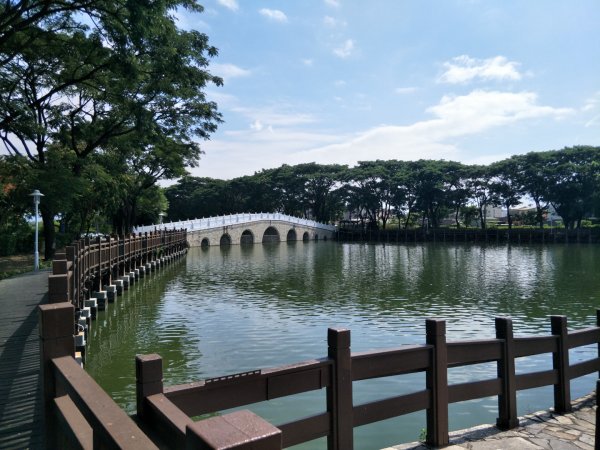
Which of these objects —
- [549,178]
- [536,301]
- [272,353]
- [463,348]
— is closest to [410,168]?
[549,178]

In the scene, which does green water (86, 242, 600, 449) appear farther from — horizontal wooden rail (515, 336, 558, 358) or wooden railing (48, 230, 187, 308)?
horizontal wooden rail (515, 336, 558, 358)

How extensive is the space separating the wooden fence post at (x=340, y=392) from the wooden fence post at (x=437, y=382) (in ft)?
2.81

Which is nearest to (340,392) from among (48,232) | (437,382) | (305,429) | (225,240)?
(305,429)

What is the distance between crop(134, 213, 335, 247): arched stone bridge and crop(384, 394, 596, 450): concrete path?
115 ft

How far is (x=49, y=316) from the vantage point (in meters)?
2.46

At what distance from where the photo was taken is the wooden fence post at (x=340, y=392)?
3320mm

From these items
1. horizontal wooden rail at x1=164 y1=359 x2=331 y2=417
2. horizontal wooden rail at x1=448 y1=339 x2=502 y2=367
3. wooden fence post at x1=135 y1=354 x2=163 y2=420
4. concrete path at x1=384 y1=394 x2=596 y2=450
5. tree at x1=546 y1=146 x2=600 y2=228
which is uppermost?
tree at x1=546 y1=146 x2=600 y2=228

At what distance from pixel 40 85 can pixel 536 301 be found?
2184cm

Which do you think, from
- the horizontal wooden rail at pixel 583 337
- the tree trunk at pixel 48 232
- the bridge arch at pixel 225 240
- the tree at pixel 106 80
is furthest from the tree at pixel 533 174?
the horizontal wooden rail at pixel 583 337

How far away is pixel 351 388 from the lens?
3.41 metres

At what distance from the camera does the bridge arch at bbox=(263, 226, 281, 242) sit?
5923 cm

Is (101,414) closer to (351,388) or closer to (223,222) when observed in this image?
(351,388)

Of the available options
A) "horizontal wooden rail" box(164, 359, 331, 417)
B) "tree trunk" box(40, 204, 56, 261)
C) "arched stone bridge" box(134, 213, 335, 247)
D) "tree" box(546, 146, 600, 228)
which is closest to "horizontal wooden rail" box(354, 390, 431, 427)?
"horizontal wooden rail" box(164, 359, 331, 417)

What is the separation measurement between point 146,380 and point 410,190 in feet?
193
